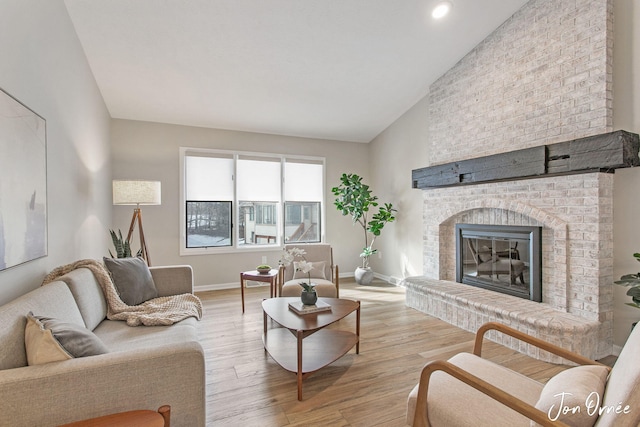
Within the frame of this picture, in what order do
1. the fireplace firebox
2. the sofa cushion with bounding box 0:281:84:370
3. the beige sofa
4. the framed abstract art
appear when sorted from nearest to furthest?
the beige sofa, the sofa cushion with bounding box 0:281:84:370, the framed abstract art, the fireplace firebox

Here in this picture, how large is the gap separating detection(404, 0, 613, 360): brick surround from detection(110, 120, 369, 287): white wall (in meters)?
2.73

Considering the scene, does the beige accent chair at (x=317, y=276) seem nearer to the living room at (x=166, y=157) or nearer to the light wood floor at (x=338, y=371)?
the light wood floor at (x=338, y=371)

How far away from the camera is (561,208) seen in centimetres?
295

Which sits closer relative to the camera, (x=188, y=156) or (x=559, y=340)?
(x=559, y=340)

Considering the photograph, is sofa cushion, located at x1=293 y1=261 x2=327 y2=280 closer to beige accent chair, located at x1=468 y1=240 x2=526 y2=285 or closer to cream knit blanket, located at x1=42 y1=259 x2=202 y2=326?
cream knit blanket, located at x1=42 y1=259 x2=202 y2=326

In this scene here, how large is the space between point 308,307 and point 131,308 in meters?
1.41

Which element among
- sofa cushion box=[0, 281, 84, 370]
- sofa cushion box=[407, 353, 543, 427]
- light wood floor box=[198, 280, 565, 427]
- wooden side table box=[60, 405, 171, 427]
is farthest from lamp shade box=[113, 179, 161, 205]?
sofa cushion box=[407, 353, 543, 427]

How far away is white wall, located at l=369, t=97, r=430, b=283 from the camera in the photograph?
488 cm

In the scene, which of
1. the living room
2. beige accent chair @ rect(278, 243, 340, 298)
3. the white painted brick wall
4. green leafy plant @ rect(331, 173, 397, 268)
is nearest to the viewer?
the living room

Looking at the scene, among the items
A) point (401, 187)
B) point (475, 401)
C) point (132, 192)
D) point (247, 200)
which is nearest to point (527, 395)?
point (475, 401)

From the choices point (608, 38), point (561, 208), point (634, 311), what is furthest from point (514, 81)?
point (634, 311)

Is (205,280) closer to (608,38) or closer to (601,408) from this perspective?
(601,408)

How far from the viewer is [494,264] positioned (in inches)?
Answer: 147

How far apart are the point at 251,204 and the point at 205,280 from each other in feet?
4.71
